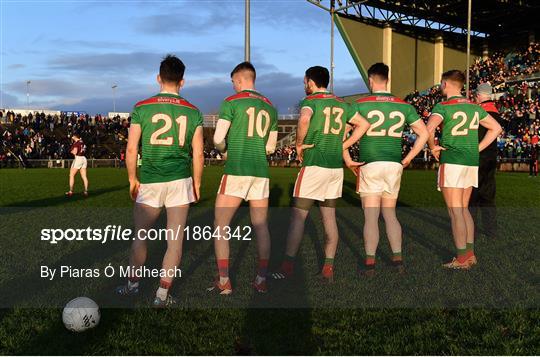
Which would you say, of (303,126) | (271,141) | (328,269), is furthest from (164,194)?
(328,269)

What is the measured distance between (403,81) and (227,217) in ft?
162

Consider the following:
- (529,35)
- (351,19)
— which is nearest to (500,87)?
(529,35)

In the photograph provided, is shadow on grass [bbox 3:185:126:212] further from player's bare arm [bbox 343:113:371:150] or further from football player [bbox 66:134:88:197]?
player's bare arm [bbox 343:113:371:150]

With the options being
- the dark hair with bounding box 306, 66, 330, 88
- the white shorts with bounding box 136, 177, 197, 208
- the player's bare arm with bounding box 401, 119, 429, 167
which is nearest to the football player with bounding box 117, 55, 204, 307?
the white shorts with bounding box 136, 177, 197, 208

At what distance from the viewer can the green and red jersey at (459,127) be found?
6066 mm

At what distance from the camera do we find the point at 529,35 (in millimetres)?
47312

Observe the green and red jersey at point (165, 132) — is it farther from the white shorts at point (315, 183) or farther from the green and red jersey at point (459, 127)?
the green and red jersey at point (459, 127)

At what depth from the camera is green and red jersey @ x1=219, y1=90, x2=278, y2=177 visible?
484 centimetres

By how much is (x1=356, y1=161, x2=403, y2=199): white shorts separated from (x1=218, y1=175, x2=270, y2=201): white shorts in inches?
51.2

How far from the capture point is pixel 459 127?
609 cm

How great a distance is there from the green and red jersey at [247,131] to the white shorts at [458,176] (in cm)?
245

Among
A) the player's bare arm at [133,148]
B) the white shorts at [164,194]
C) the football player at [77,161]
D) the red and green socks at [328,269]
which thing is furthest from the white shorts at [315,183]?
the football player at [77,161]

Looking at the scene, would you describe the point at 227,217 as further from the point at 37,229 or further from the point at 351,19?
the point at 351,19
